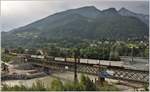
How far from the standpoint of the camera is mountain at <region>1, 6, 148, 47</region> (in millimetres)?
2588

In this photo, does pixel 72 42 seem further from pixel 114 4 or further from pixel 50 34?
pixel 114 4

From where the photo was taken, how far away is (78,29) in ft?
8.78

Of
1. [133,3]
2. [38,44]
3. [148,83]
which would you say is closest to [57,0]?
[38,44]

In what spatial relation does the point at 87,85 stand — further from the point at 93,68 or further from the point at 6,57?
the point at 6,57

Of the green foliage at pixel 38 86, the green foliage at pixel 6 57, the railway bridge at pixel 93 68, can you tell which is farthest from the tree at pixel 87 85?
the green foliage at pixel 6 57

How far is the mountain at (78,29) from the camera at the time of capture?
259cm

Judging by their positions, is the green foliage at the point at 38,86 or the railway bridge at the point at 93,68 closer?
the green foliage at the point at 38,86

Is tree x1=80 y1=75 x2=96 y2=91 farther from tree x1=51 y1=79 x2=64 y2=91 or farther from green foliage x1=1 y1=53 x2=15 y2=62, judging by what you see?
green foliage x1=1 y1=53 x2=15 y2=62

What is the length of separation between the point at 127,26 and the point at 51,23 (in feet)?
2.37

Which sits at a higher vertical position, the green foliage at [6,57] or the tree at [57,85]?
the green foliage at [6,57]

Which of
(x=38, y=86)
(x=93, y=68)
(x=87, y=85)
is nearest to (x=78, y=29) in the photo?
(x=93, y=68)

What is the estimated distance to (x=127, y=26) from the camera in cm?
269

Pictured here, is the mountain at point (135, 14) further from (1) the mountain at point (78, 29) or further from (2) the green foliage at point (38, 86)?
(2) the green foliage at point (38, 86)

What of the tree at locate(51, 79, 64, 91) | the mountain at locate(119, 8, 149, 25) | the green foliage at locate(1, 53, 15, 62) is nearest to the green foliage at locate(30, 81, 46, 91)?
the tree at locate(51, 79, 64, 91)
